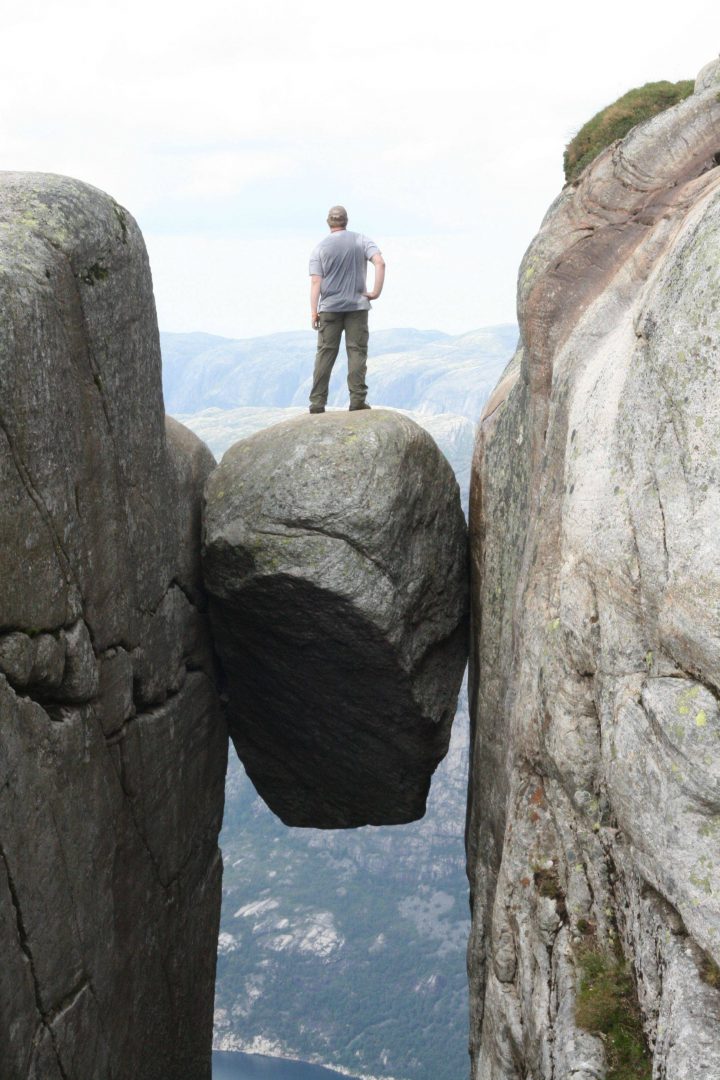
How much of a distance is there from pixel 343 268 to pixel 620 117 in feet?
22.7

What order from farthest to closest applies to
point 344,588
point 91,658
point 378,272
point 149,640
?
1. point 378,272
2. point 344,588
3. point 149,640
4. point 91,658

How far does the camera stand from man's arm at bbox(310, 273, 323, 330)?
2191 cm

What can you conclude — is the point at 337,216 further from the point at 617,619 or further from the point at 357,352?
the point at 617,619

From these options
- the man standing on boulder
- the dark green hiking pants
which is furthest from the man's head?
the dark green hiking pants

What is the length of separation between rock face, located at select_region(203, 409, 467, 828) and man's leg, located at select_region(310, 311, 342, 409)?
61.9 inches

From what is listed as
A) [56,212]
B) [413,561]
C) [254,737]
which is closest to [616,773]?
[413,561]

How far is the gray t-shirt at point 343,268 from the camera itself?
21.6 meters

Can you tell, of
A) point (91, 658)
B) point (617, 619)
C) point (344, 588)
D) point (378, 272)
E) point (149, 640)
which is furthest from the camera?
point (378, 272)

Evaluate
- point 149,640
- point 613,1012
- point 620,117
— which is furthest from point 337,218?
point 613,1012

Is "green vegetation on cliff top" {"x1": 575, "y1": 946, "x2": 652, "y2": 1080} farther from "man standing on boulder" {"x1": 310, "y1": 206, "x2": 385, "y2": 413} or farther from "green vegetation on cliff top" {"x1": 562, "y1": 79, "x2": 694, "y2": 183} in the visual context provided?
"green vegetation on cliff top" {"x1": 562, "y1": 79, "x2": 694, "y2": 183}

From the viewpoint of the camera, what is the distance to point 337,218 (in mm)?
21719

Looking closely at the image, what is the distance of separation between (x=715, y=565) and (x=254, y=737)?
593 inches

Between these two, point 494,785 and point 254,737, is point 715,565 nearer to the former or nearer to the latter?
point 494,785

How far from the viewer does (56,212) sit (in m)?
15.5
